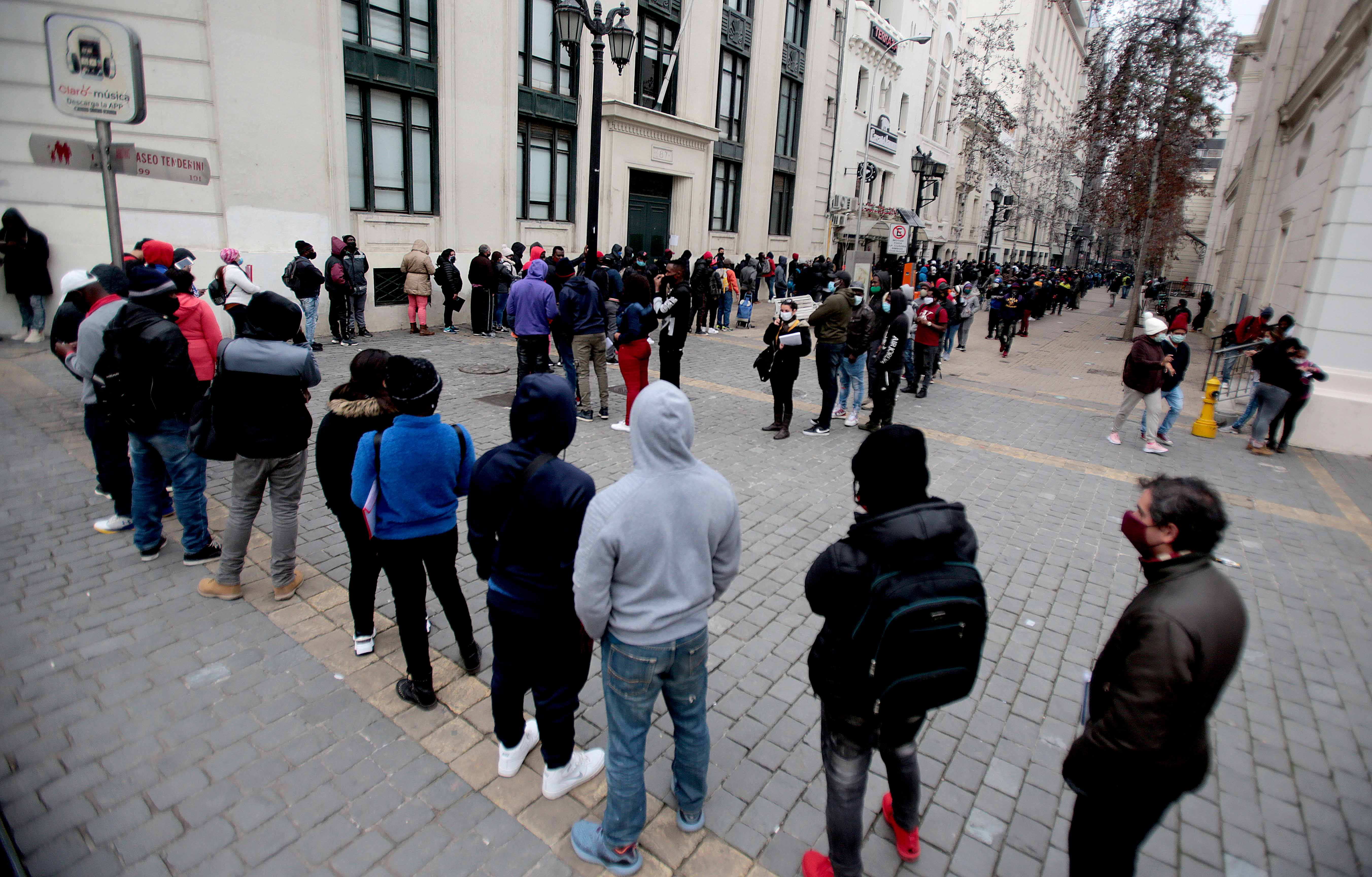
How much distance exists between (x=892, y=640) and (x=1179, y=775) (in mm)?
939

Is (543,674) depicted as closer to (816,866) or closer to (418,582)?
(418,582)

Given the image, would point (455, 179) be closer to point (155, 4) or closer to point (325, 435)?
point (155, 4)

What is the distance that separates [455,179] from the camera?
15.1 meters

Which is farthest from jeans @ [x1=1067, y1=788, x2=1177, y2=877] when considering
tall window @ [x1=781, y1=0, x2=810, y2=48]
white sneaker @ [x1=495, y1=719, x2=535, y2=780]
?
tall window @ [x1=781, y1=0, x2=810, y2=48]

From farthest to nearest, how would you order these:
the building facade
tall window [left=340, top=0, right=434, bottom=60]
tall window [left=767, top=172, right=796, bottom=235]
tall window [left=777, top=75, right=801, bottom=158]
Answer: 1. tall window [left=767, top=172, right=796, bottom=235]
2. tall window [left=777, top=75, right=801, bottom=158]
3. tall window [left=340, top=0, right=434, bottom=60]
4. the building facade

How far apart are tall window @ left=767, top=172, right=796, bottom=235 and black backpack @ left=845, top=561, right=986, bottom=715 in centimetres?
2531

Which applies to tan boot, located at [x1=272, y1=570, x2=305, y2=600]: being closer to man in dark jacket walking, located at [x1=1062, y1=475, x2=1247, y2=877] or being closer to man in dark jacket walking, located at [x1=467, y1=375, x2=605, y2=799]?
man in dark jacket walking, located at [x1=467, y1=375, x2=605, y2=799]

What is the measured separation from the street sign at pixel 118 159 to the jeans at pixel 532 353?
12.4 feet

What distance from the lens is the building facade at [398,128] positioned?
10.5 metres

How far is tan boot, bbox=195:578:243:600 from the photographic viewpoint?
4484 millimetres

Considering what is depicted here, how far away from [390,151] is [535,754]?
14.1 metres

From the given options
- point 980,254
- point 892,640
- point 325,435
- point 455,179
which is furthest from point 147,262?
point 980,254

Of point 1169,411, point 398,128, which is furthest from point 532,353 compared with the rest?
point 1169,411

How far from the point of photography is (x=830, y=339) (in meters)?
8.84
